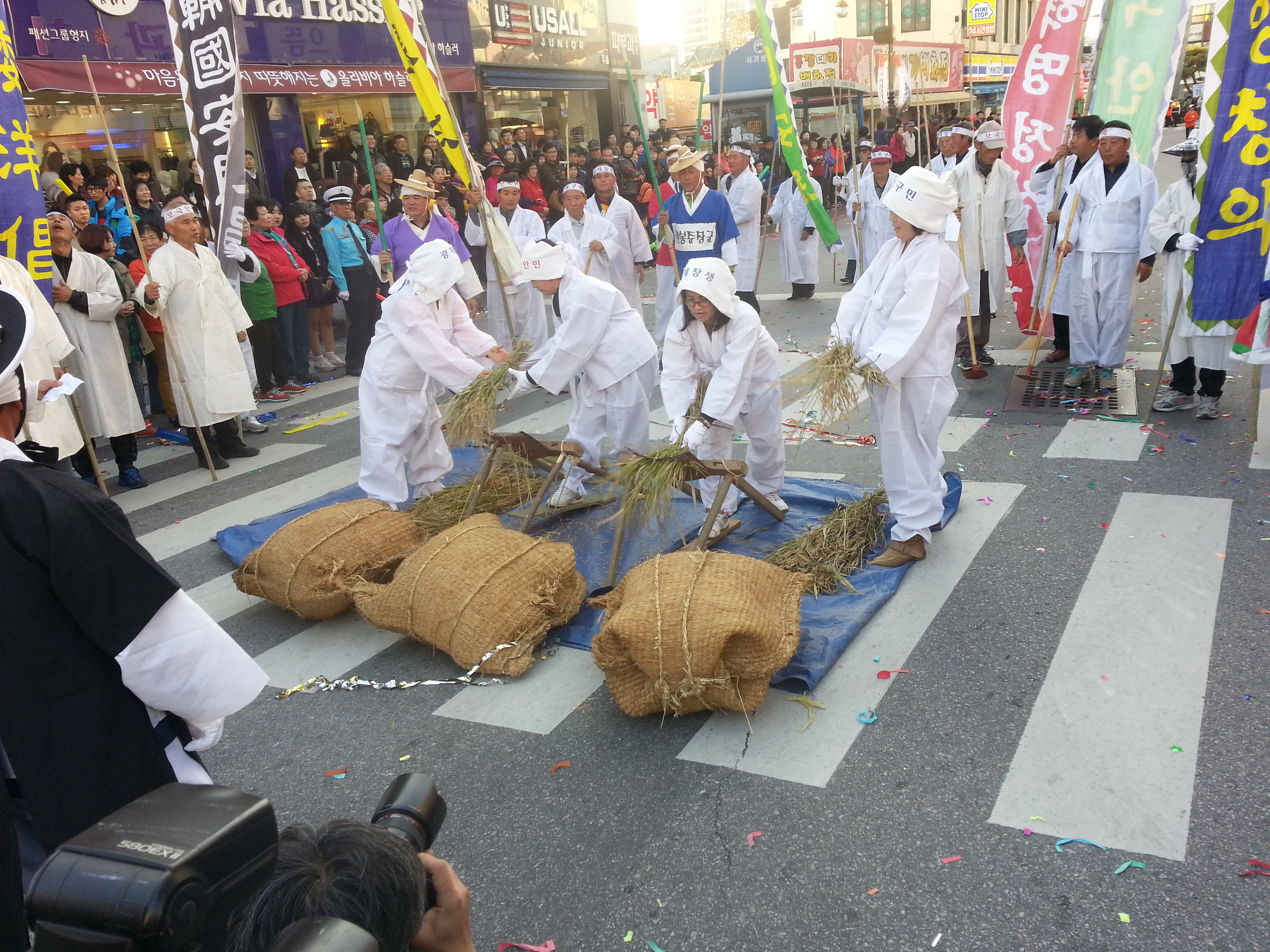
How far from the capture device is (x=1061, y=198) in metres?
7.35

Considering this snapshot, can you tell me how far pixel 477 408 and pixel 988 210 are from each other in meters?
4.78

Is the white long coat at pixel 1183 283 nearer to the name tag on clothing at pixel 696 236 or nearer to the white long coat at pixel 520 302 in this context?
the name tag on clothing at pixel 696 236

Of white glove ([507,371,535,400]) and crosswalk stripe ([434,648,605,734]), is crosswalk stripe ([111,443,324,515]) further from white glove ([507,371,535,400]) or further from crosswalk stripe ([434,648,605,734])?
crosswalk stripe ([434,648,605,734])

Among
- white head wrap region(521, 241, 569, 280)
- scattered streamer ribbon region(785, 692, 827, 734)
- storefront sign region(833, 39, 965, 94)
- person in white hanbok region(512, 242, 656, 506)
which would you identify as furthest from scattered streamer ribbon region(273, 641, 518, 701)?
storefront sign region(833, 39, 965, 94)

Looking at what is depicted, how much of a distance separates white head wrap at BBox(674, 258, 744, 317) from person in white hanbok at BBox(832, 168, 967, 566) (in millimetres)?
663

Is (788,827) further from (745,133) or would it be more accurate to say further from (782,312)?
(745,133)

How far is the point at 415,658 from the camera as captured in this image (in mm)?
4172

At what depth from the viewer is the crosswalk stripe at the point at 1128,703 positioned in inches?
108

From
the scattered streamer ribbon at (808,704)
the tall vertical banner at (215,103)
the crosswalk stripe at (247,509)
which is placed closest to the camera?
the scattered streamer ribbon at (808,704)

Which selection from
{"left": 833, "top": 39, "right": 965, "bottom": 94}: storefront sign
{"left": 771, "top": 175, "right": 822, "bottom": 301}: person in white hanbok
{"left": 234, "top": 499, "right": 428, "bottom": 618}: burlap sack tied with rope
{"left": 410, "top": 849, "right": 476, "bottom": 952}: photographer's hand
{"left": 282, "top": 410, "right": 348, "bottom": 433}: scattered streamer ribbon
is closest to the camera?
{"left": 410, "top": 849, "right": 476, "bottom": 952}: photographer's hand

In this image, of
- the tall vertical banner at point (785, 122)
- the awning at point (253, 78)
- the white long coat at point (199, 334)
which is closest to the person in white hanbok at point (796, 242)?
the tall vertical banner at point (785, 122)

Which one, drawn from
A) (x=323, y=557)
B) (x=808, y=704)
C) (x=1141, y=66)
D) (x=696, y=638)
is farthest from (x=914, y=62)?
(x=696, y=638)

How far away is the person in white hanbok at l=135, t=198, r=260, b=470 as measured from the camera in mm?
6820

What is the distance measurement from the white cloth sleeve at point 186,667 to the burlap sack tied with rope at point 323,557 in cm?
244
